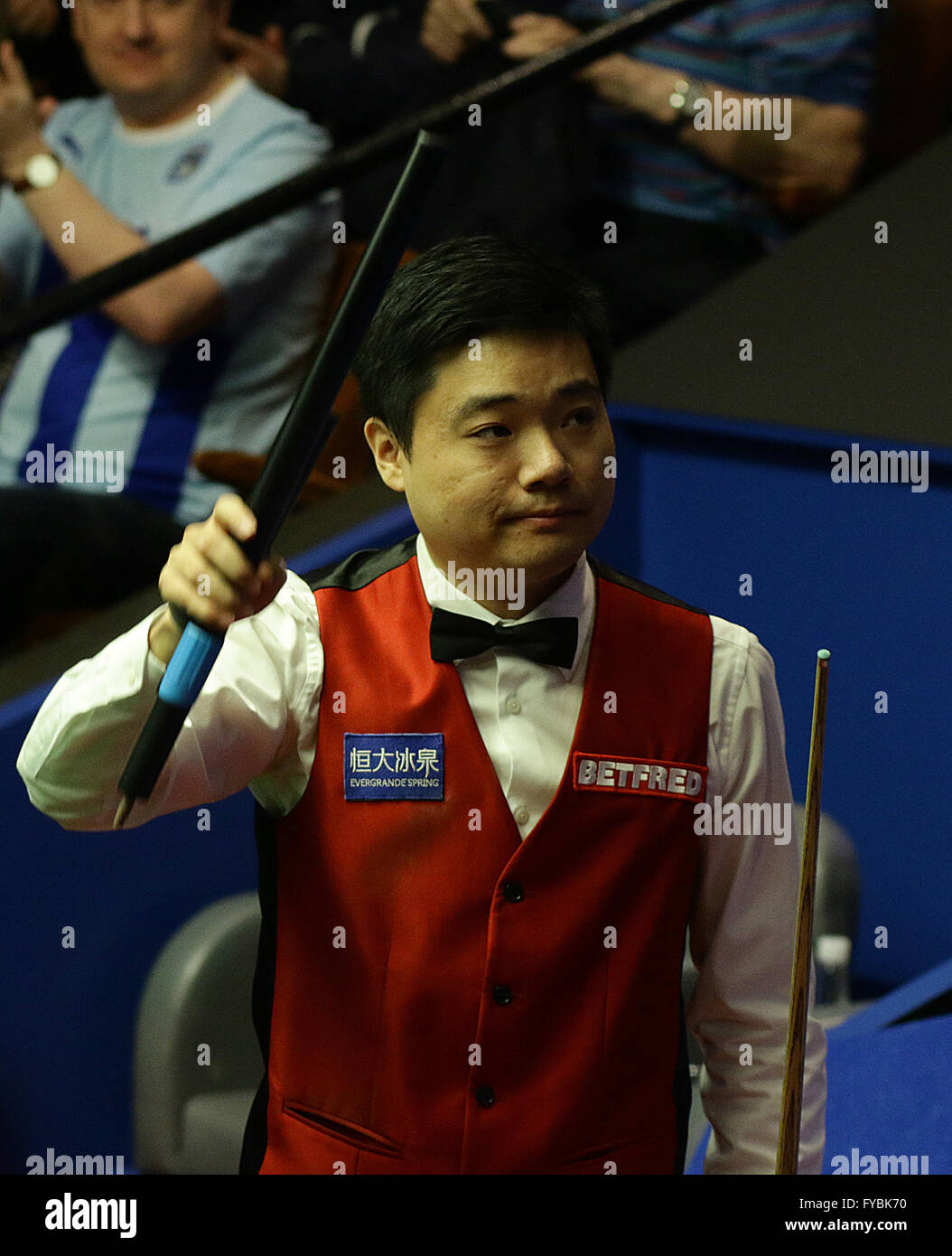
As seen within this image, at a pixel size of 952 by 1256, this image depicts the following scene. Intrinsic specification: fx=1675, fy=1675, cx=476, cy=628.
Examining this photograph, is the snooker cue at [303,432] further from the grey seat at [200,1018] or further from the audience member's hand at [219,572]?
the grey seat at [200,1018]

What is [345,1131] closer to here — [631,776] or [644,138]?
[631,776]

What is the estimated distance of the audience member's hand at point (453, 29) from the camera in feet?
9.42

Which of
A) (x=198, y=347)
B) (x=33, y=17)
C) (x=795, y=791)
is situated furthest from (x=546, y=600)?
(x=33, y=17)

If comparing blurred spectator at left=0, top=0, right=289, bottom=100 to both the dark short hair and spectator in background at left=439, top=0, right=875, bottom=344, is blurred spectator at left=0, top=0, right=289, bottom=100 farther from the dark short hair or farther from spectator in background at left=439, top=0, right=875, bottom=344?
the dark short hair

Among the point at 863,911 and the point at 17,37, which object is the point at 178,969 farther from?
the point at 17,37

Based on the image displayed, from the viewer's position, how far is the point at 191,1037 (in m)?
2.37

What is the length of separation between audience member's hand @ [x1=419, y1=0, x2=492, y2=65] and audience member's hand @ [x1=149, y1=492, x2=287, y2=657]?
2129 millimetres

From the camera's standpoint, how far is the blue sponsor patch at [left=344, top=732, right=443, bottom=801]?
1.16 metres

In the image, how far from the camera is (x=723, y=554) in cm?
258

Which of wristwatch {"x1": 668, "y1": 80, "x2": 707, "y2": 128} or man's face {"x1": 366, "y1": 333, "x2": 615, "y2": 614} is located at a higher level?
wristwatch {"x1": 668, "y1": 80, "x2": 707, "y2": 128}

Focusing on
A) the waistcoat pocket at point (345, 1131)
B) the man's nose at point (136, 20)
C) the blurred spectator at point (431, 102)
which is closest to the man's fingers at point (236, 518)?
the waistcoat pocket at point (345, 1131)

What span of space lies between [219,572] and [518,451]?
0.82ft

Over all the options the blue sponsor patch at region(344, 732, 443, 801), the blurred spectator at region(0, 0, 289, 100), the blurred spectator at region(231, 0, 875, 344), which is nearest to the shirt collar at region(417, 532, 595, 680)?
the blue sponsor patch at region(344, 732, 443, 801)

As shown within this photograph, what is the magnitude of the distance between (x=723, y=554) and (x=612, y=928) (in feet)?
4.85
